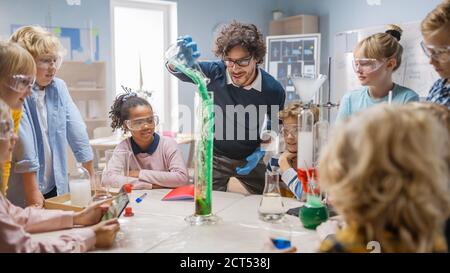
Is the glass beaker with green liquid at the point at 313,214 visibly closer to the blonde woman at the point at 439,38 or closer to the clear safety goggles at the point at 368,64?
the blonde woman at the point at 439,38

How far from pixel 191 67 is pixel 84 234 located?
817 mm

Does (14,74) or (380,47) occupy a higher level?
(380,47)

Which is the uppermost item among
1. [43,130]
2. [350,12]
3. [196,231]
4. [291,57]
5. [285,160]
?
[350,12]

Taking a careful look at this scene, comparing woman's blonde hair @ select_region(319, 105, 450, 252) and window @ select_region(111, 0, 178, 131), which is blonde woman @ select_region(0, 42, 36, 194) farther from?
window @ select_region(111, 0, 178, 131)

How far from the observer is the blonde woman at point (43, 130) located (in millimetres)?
1936

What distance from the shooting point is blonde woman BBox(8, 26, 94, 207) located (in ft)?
6.35

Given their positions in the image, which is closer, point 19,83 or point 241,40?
point 19,83

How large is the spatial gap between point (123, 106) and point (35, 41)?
26.7 inches

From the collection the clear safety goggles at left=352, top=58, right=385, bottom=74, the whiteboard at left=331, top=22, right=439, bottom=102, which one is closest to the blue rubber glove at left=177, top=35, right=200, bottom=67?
the clear safety goggles at left=352, top=58, right=385, bottom=74

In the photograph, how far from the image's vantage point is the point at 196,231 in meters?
1.56

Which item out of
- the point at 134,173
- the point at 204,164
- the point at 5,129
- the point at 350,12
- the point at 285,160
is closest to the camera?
the point at 5,129

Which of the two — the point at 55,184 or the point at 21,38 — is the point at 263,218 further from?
the point at 21,38

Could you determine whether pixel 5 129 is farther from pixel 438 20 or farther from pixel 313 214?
pixel 438 20

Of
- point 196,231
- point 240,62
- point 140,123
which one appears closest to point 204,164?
point 196,231
